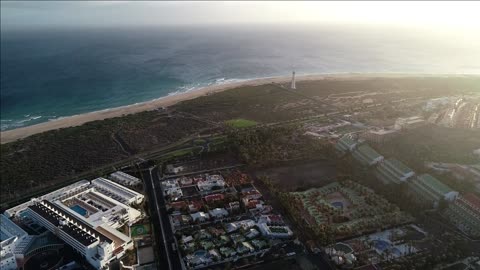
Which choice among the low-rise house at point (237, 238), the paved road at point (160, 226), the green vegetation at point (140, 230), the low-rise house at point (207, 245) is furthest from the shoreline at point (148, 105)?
the low-rise house at point (237, 238)

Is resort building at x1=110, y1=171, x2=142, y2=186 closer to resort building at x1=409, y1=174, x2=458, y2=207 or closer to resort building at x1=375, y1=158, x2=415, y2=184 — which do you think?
resort building at x1=375, y1=158, x2=415, y2=184

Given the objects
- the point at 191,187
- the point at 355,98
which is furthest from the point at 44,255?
the point at 355,98

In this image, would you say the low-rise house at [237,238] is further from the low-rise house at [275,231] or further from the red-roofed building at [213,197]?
the red-roofed building at [213,197]

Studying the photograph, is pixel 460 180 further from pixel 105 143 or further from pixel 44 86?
pixel 44 86

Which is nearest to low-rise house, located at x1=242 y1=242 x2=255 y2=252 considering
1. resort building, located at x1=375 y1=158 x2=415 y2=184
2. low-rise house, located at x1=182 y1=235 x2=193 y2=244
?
low-rise house, located at x1=182 y1=235 x2=193 y2=244

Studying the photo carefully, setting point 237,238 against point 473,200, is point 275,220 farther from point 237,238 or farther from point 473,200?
point 473,200

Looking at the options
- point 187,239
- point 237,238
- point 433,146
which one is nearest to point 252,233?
point 237,238
